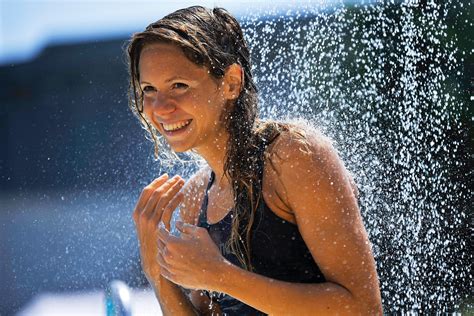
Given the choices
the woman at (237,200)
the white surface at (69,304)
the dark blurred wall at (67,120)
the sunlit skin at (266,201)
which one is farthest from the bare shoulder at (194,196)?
the dark blurred wall at (67,120)

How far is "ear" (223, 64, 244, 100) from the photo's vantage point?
2.22 meters

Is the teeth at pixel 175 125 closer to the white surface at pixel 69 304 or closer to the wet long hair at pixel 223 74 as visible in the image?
the wet long hair at pixel 223 74

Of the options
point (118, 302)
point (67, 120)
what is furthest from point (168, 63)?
point (67, 120)

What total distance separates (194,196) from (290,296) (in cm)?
65

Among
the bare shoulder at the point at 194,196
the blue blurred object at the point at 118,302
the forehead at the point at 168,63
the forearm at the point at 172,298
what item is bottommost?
the blue blurred object at the point at 118,302

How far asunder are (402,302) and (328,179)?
4.50ft

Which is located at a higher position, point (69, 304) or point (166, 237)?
point (166, 237)

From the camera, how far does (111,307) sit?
3.13 meters

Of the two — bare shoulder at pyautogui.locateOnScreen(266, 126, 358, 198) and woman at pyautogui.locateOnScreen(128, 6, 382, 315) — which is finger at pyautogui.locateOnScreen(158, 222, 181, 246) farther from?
bare shoulder at pyautogui.locateOnScreen(266, 126, 358, 198)

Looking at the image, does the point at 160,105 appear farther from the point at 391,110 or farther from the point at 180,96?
the point at 391,110

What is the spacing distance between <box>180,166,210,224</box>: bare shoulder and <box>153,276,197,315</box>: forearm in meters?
0.23

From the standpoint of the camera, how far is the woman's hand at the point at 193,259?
2.00 meters

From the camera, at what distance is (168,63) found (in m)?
2.15

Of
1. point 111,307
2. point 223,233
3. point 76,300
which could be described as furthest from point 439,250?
point 76,300
